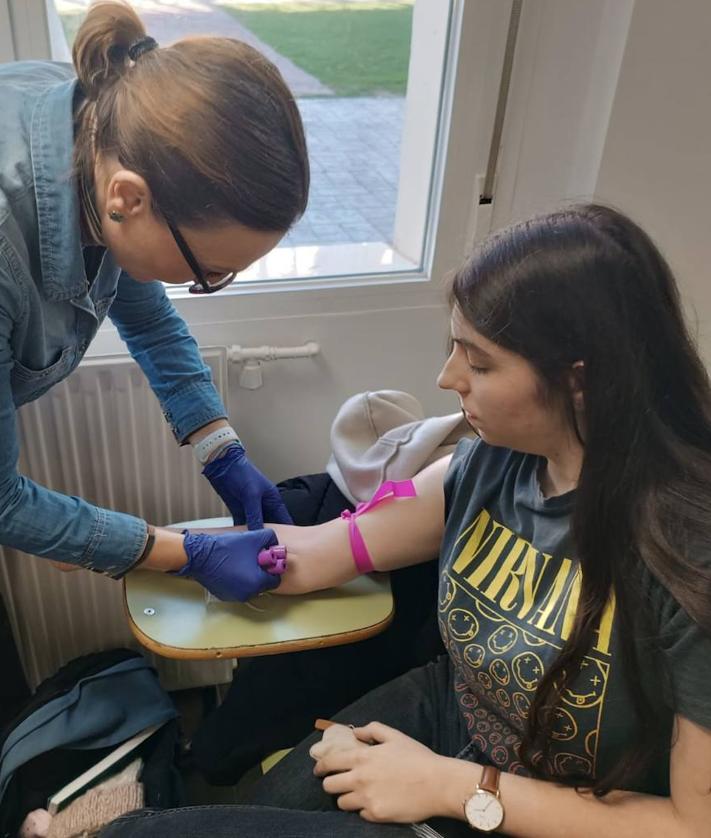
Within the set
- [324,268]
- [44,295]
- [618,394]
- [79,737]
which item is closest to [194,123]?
[44,295]

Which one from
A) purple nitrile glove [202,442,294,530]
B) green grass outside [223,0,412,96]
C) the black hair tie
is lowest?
purple nitrile glove [202,442,294,530]

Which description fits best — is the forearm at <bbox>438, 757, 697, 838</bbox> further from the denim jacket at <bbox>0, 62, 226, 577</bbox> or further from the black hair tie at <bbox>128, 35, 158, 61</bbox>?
the black hair tie at <bbox>128, 35, 158, 61</bbox>

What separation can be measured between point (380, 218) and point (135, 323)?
2.24 feet

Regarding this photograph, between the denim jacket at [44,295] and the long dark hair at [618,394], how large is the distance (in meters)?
0.52

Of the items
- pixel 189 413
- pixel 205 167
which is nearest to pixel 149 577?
pixel 189 413

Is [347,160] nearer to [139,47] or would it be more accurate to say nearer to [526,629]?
[139,47]

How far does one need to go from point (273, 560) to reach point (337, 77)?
100cm

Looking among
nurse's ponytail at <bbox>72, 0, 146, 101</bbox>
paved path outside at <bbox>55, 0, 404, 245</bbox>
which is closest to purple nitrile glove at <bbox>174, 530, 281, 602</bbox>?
nurse's ponytail at <bbox>72, 0, 146, 101</bbox>

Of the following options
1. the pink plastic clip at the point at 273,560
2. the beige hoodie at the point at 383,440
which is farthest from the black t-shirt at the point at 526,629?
the pink plastic clip at the point at 273,560

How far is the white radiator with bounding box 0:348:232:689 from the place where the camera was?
61.7 inches

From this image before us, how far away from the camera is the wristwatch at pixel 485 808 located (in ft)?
3.64

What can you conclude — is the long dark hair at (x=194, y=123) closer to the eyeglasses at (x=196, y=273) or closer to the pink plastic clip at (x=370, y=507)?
the eyeglasses at (x=196, y=273)

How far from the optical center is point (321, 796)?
1229 mm

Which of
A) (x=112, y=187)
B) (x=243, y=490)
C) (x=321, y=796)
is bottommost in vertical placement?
(x=321, y=796)
